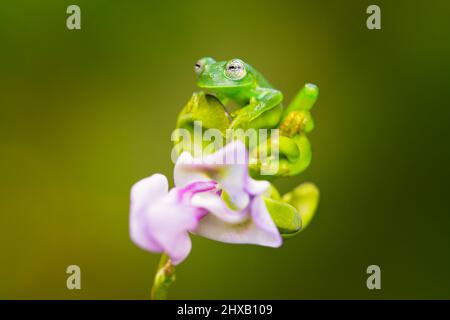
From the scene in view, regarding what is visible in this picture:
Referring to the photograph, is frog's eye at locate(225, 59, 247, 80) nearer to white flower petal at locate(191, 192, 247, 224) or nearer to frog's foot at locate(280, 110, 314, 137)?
frog's foot at locate(280, 110, 314, 137)

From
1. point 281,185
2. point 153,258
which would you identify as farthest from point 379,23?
point 153,258

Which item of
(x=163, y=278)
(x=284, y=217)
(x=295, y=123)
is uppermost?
(x=295, y=123)

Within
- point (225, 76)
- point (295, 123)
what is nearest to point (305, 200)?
point (295, 123)

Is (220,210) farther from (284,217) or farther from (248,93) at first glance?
(248,93)

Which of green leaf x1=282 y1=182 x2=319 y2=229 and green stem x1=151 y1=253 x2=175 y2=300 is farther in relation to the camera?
green leaf x1=282 y1=182 x2=319 y2=229

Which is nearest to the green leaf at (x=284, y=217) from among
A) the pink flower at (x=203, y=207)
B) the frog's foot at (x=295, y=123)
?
the pink flower at (x=203, y=207)

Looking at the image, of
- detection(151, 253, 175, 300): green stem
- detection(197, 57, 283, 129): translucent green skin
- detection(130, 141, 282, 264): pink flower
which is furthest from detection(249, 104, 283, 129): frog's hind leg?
detection(151, 253, 175, 300): green stem

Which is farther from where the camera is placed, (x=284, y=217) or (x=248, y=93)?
(x=248, y=93)

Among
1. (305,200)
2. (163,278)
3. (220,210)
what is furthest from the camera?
(305,200)

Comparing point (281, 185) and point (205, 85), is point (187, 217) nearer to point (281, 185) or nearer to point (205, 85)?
point (205, 85)
